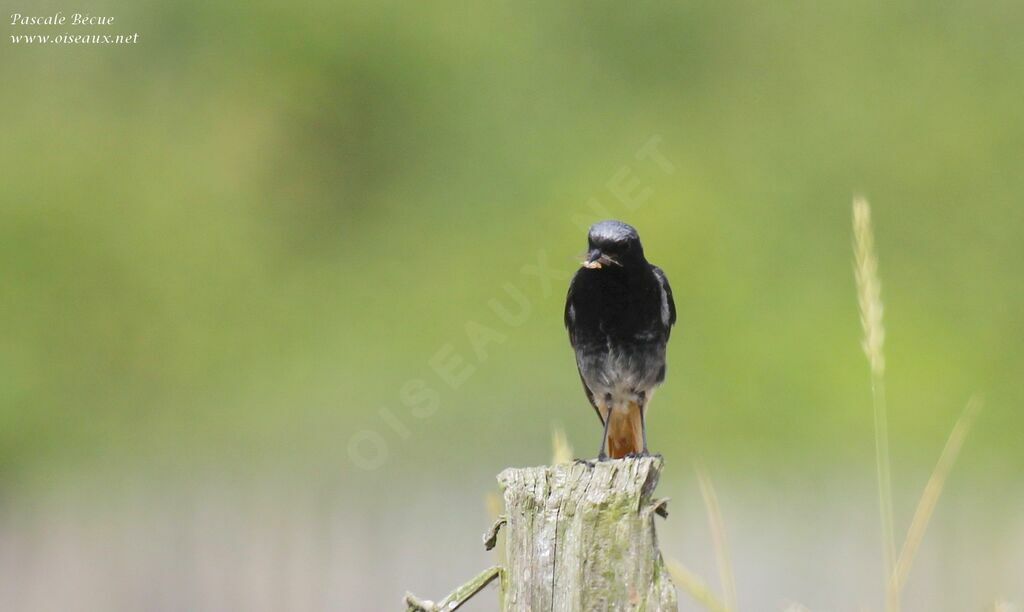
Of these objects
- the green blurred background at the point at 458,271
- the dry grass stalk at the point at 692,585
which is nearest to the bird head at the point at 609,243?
the dry grass stalk at the point at 692,585

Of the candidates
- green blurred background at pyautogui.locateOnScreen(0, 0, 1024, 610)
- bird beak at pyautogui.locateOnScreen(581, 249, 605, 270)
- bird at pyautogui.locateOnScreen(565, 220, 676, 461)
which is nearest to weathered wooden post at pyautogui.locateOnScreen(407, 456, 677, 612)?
bird beak at pyautogui.locateOnScreen(581, 249, 605, 270)

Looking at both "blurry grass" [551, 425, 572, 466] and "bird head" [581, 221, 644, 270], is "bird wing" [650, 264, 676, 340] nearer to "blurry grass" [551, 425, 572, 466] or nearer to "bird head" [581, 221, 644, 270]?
"bird head" [581, 221, 644, 270]

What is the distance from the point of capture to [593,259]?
495 centimetres

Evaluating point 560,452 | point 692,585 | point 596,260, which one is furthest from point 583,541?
point 596,260

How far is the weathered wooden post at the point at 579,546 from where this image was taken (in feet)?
9.02

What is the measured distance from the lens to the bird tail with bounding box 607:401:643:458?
5625 millimetres

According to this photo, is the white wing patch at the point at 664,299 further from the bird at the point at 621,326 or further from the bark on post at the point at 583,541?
the bark on post at the point at 583,541

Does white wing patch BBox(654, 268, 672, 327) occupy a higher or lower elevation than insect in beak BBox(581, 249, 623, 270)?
lower

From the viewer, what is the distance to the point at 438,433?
36.0ft

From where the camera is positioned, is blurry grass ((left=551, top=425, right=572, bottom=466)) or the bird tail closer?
blurry grass ((left=551, top=425, right=572, bottom=466))

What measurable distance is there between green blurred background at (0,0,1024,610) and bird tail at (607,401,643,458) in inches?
104

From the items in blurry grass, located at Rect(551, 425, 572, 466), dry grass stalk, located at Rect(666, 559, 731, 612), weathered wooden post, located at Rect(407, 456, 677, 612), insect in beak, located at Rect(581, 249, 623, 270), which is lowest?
dry grass stalk, located at Rect(666, 559, 731, 612)

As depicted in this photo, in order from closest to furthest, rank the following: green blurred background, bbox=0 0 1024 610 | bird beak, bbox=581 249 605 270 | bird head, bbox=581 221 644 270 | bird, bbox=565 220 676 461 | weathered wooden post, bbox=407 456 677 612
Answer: weathered wooden post, bbox=407 456 677 612 < bird beak, bbox=581 249 605 270 < bird head, bbox=581 221 644 270 < bird, bbox=565 220 676 461 < green blurred background, bbox=0 0 1024 610

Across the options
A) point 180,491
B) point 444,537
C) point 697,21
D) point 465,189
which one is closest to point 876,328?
point 444,537
